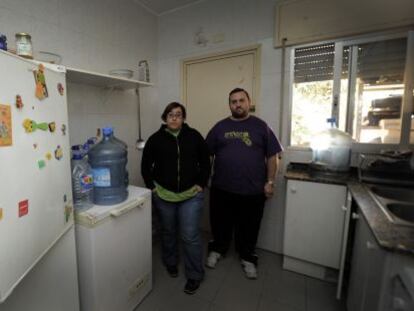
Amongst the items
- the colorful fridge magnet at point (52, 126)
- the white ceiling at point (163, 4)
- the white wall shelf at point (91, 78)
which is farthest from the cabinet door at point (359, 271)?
the white ceiling at point (163, 4)

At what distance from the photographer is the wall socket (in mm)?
1469

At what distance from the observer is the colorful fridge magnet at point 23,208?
2.40 ft

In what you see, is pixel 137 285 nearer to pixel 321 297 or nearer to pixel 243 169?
pixel 243 169

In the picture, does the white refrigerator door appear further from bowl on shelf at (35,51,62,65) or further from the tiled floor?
the tiled floor

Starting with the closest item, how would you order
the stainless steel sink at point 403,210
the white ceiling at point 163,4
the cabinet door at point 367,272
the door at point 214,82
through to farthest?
the cabinet door at point 367,272
the stainless steel sink at point 403,210
the door at point 214,82
the white ceiling at point 163,4

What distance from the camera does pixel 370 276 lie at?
982 mm

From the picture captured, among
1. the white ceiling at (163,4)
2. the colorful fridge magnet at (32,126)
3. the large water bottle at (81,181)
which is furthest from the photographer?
the white ceiling at (163,4)

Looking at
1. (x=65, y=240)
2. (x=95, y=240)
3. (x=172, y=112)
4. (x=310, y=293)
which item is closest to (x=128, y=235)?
(x=95, y=240)

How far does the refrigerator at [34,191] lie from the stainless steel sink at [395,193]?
5.81 ft

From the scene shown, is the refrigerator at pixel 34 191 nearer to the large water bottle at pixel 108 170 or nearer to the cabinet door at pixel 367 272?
the large water bottle at pixel 108 170

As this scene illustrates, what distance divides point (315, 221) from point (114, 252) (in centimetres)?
141

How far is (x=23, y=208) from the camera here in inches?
29.4

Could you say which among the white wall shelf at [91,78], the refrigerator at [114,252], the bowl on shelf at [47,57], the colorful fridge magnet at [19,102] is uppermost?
the bowl on shelf at [47,57]

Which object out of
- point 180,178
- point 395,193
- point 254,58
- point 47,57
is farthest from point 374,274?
point 47,57
